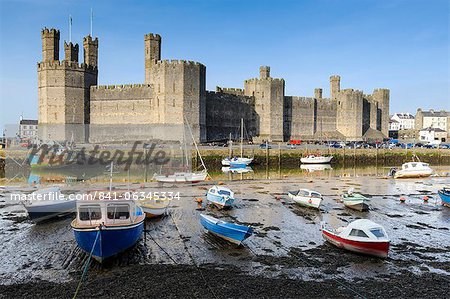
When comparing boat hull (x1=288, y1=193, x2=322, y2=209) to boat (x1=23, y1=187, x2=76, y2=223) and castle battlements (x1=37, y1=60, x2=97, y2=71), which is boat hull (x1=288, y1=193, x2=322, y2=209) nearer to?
boat (x1=23, y1=187, x2=76, y2=223)

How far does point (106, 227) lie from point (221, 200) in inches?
301

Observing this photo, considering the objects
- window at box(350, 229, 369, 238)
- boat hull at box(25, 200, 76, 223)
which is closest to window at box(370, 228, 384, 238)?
window at box(350, 229, 369, 238)

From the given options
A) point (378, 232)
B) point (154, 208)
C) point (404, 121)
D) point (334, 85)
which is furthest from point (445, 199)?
point (404, 121)

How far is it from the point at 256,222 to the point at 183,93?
29963 mm

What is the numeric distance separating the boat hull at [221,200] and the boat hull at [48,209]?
565cm

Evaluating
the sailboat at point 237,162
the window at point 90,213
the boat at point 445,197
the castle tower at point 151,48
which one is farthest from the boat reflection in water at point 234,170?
the window at point 90,213

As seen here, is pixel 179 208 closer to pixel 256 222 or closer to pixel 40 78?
pixel 256 222

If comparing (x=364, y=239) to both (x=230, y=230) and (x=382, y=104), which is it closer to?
(x=230, y=230)

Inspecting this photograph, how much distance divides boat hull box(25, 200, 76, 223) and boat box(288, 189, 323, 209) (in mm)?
9413

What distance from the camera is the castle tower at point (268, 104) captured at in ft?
187

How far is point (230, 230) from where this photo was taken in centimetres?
1281

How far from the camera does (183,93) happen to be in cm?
4447

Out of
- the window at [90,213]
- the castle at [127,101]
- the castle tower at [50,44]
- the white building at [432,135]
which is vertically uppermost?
the castle tower at [50,44]

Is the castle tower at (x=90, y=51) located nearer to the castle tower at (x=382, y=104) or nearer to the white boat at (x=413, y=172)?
the white boat at (x=413, y=172)
